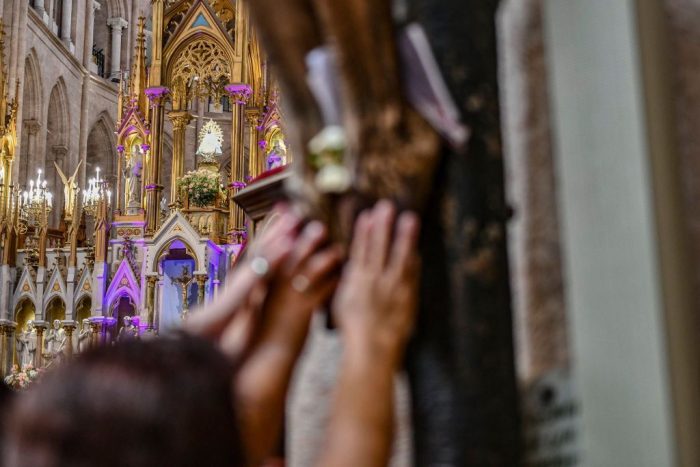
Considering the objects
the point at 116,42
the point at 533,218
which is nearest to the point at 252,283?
the point at 533,218

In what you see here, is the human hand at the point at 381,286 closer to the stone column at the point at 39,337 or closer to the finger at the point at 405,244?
the finger at the point at 405,244

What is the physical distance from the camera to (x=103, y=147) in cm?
1416

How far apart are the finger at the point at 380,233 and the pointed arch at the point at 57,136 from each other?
12593 millimetres

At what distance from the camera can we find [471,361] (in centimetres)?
57

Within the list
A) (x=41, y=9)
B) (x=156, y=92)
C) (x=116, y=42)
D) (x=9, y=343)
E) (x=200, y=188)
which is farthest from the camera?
(x=116, y=42)

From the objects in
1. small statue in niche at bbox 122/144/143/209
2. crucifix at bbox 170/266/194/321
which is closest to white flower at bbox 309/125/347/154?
crucifix at bbox 170/266/194/321

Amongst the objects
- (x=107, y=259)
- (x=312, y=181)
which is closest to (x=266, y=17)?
(x=312, y=181)

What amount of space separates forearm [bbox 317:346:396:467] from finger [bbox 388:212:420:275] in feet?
0.20

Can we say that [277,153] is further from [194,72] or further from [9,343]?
[9,343]

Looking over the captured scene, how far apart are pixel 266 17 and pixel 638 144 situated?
28 centimetres

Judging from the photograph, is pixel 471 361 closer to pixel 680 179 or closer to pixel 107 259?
pixel 680 179

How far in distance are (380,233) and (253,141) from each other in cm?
709

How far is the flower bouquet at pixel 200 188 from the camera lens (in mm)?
7277

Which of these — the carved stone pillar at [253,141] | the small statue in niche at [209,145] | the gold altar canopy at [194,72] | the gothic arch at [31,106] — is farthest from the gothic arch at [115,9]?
the carved stone pillar at [253,141]
